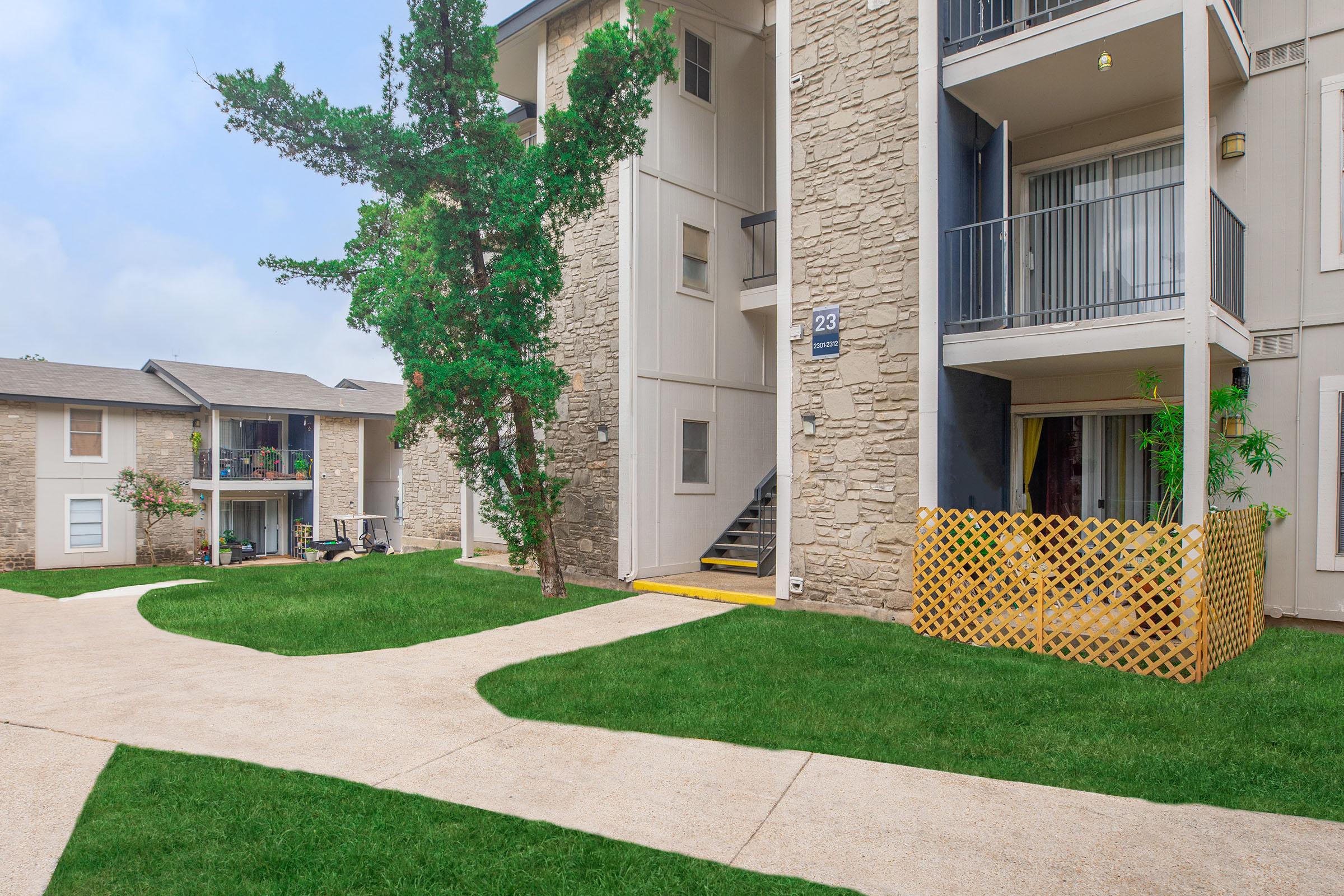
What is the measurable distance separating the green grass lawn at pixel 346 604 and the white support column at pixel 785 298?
8.27 feet

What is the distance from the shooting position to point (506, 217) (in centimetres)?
915

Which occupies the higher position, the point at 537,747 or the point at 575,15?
the point at 575,15

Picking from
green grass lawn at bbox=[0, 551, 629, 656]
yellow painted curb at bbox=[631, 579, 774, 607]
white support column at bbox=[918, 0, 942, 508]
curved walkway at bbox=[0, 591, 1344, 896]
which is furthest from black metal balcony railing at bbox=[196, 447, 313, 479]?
white support column at bbox=[918, 0, 942, 508]

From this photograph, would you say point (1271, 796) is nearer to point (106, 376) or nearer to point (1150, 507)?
point (1150, 507)

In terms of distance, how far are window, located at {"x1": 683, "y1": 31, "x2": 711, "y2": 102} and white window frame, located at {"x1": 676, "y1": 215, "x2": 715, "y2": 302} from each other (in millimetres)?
1976

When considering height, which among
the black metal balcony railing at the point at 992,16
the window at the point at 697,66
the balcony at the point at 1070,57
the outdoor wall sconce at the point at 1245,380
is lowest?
the outdoor wall sconce at the point at 1245,380

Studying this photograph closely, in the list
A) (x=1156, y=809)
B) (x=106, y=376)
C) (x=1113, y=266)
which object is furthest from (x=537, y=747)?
(x=106, y=376)

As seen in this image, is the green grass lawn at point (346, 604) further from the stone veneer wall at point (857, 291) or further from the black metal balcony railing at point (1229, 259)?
the black metal balcony railing at point (1229, 259)

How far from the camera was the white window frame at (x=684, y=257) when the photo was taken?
1177 cm

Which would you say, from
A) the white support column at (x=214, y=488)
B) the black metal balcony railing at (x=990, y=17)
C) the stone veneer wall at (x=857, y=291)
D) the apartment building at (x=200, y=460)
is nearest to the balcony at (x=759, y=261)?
the stone veneer wall at (x=857, y=291)

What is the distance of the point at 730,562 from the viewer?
472 inches

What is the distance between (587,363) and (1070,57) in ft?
23.1

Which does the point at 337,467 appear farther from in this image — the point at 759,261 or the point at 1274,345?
the point at 1274,345

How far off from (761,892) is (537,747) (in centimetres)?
203
